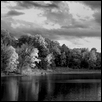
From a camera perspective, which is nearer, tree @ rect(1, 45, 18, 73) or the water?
the water

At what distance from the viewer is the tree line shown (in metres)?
83.9

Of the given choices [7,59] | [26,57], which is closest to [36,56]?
[26,57]

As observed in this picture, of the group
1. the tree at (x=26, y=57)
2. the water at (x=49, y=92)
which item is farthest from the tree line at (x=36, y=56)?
the water at (x=49, y=92)

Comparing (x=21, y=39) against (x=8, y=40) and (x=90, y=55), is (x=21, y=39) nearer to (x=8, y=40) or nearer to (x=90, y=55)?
(x=8, y=40)

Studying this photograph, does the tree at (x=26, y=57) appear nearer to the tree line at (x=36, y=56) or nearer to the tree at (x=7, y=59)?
the tree line at (x=36, y=56)

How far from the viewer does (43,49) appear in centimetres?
12294

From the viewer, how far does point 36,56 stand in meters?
113

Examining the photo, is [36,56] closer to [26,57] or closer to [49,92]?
[26,57]

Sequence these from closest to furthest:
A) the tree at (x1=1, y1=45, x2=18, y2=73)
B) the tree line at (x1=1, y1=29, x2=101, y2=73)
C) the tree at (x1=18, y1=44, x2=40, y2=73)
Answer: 1. the tree at (x1=1, y1=45, x2=18, y2=73)
2. the tree line at (x1=1, y1=29, x2=101, y2=73)
3. the tree at (x1=18, y1=44, x2=40, y2=73)

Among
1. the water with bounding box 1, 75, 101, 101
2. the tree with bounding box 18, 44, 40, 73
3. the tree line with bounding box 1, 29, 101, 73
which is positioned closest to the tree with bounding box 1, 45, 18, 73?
the tree line with bounding box 1, 29, 101, 73

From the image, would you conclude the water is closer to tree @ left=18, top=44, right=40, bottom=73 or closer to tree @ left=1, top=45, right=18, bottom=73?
tree @ left=1, top=45, right=18, bottom=73

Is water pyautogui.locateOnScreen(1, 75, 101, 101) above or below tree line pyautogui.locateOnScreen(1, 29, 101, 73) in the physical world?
below

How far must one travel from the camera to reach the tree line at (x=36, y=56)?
83.9m

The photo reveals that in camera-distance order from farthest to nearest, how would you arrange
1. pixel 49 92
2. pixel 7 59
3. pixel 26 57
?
pixel 26 57, pixel 7 59, pixel 49 92
